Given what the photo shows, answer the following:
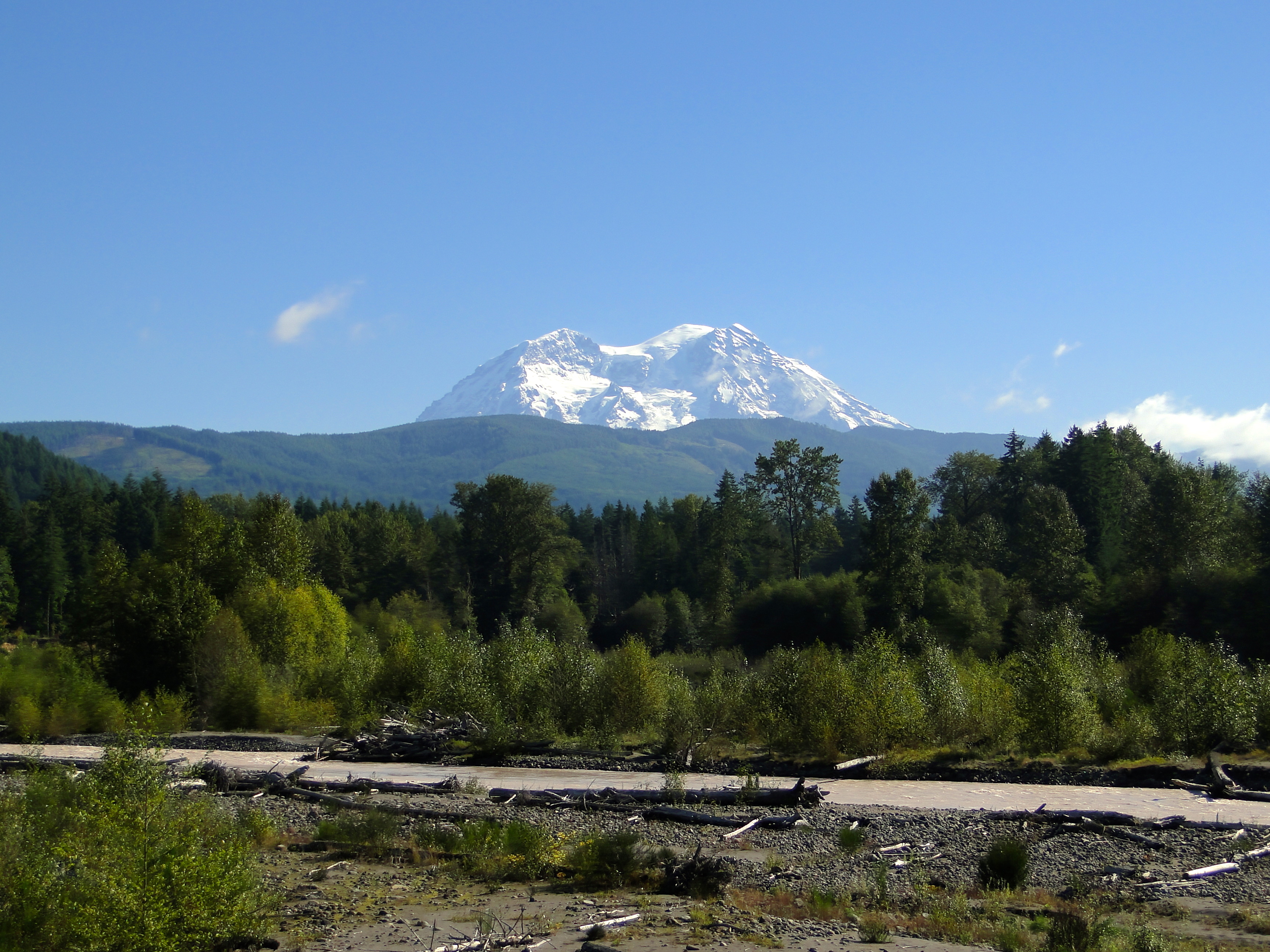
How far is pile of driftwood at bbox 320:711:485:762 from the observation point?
32.8 m

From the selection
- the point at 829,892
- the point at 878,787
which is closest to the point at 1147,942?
the point at 829,892

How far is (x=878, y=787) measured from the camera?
26078mm

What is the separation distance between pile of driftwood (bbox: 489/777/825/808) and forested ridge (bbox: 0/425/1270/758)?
7753mm

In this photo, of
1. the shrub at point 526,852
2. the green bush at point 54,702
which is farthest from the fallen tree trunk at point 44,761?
the shrub at point 526,852

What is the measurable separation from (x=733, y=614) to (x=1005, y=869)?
57.1 meters

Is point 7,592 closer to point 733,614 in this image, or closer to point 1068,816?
point 733,614

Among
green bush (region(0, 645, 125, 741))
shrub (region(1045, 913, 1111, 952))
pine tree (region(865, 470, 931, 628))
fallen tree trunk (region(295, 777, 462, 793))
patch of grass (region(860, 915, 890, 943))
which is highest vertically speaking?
pine tree (region(865, 470, 931, 628))

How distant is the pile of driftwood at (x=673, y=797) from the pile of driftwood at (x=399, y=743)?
9.33m

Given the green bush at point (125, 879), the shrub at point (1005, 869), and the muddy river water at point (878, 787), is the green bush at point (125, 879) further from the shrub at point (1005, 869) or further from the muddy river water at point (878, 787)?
the muddy river water at point (878, 787)

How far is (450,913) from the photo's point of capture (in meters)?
13.7

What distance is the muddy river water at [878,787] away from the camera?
2172cm

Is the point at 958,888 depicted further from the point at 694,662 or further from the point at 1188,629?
the point at 694,662

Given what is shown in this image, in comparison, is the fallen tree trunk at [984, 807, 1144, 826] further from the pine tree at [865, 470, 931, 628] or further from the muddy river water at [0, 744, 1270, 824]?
the pine tree at [865, 470, 931, 628]

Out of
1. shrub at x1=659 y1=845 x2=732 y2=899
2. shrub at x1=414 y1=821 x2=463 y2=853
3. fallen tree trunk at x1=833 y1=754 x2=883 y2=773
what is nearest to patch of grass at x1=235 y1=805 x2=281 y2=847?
shrub at x1=414 y1=821 x2=463 y2=853
